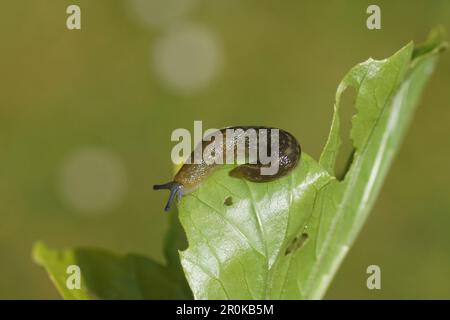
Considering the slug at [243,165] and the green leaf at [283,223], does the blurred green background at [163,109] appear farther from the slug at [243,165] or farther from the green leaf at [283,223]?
the green leaf at [283,223]

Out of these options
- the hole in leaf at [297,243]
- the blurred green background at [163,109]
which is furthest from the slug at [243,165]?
the blurred green background at [163,109]

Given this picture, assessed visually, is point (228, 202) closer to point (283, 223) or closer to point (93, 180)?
point (283, 223)

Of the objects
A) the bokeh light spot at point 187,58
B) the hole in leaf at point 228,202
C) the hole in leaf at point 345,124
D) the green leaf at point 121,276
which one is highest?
the hole in leaf at point 228,202

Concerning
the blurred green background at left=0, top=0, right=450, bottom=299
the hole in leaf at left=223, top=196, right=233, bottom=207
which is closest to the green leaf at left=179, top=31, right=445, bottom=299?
the hole in leaf at left=223, top=196, right=233, bottom=207

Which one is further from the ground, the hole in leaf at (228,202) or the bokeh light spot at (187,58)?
the hole in leaf at (228,202)

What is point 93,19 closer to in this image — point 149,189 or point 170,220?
point 149,189

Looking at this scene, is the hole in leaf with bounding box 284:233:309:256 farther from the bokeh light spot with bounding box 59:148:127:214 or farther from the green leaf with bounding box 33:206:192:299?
the bokeh light spot with bounding box 59:148:127:214

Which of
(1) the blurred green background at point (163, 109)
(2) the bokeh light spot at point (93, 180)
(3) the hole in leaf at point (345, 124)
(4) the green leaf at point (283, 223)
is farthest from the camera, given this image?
(2) the bokeh light spot at point (93, 180)
